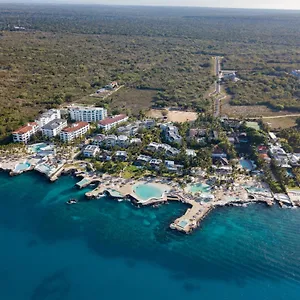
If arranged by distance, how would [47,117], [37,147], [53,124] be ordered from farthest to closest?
[47,117]
[53,124]
[37,147]

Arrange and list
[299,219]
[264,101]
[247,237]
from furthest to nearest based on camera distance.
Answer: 1. [264,101]
2. [299,219]
3. [247,237]

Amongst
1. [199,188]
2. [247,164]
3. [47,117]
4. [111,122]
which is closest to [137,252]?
[199,188]

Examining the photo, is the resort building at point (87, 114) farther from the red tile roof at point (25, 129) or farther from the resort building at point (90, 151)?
the resort building at point (90, 151)

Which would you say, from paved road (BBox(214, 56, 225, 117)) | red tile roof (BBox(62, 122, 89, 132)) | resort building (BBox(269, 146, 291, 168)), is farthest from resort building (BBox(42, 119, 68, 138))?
resort building (BBox(269, 146, 291, 168))

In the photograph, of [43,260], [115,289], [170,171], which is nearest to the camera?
[115,289]

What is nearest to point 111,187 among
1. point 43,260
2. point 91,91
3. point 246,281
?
point 43,260

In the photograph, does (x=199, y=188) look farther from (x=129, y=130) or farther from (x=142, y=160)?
(x=129, y=130)

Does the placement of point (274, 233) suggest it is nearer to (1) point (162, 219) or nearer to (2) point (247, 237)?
(2) point (247, 237)
